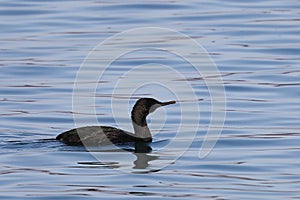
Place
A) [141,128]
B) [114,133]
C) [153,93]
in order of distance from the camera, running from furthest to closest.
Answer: [153,93], [141,128], [114,133]

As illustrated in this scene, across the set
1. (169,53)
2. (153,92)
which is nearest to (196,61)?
(169,53)

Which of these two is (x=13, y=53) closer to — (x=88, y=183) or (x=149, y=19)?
(x=149, y=19)

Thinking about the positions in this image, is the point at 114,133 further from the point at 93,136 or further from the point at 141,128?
the point at 141,128

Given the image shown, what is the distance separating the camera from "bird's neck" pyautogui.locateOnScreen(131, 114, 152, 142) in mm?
14711

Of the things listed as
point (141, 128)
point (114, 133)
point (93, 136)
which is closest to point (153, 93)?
point (141, 128)

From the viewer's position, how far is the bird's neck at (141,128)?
14.7 metres

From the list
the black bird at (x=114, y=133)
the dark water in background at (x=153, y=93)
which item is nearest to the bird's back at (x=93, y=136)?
the black bird at (x=114, y=133)

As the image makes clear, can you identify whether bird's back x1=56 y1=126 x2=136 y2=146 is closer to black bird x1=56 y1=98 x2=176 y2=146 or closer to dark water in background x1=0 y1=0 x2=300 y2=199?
black bird x1=56 y1=98 x2=176 y2=146

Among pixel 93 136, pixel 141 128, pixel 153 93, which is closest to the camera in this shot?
pixel 93 136

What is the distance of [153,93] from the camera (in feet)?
58.9

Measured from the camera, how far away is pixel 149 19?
947 inches

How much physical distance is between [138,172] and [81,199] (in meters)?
1.65

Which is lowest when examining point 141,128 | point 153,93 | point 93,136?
point 93,136

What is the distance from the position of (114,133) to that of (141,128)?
18.4 inches
